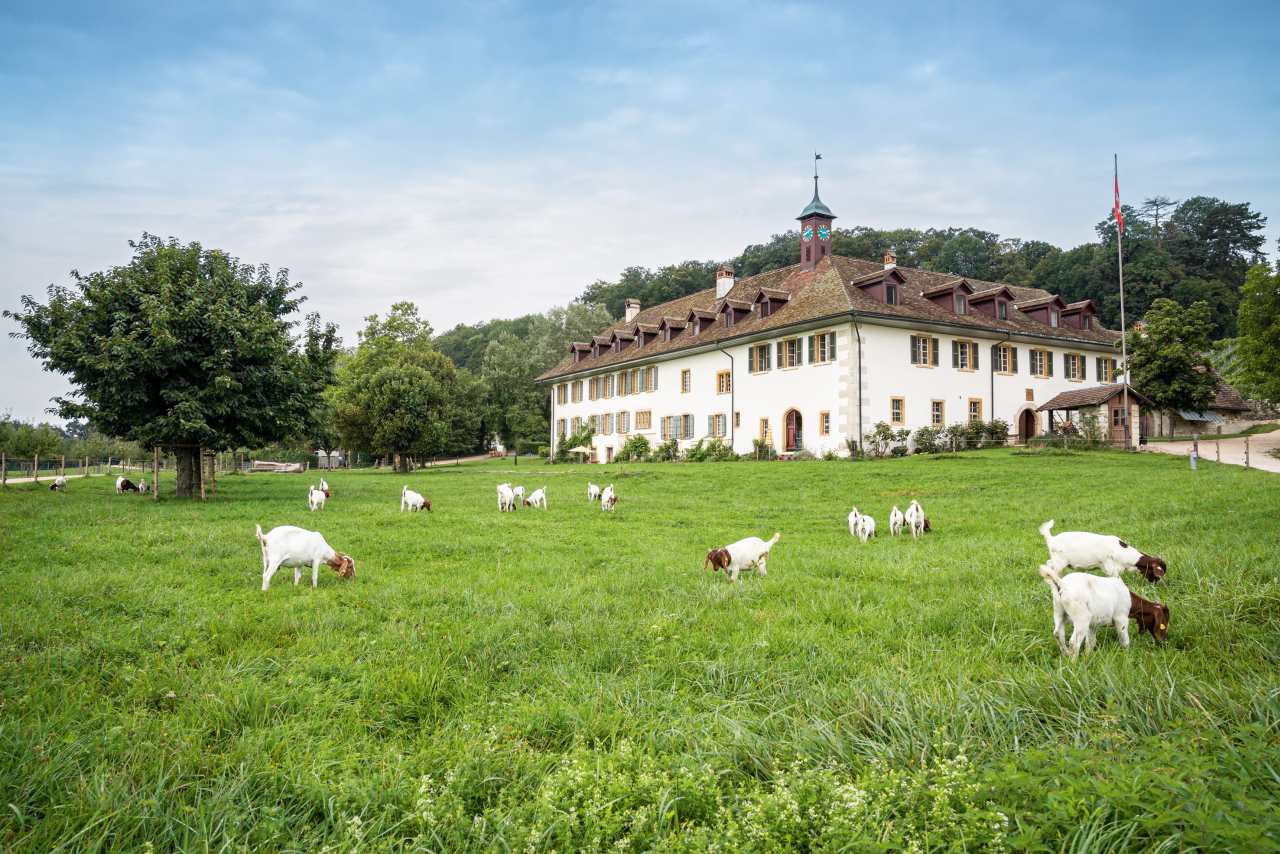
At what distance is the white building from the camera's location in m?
35.0

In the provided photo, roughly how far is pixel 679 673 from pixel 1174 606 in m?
4.51

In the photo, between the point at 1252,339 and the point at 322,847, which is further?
the point at 1252,339

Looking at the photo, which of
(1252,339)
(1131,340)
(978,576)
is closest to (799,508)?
(978,576)

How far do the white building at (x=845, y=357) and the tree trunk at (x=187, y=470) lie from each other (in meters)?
25.8

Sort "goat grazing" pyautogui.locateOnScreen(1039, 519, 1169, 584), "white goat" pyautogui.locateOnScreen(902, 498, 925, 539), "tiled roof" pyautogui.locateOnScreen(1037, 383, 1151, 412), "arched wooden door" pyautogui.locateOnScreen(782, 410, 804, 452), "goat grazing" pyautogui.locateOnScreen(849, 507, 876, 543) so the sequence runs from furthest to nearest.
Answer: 1. "tiled roof" pyautogui.locateOnScreen(1037, 383, 1151, 412)
2. "arched wooden door" pyautogui.locateOnScreen(782, 410, 804, 452)
3. "white goat" pyautogui.locateOnScreen(902, 498, 925, 539)
4. "goat grazing" pyautogui.locateOnScreen(849, 507, 876, 543)
5. "goat grazing" pyautogui.locateOnScreen(1039, 519, 1169, 584)

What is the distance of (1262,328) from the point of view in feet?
91.4

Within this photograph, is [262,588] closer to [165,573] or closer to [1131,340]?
[165,573]

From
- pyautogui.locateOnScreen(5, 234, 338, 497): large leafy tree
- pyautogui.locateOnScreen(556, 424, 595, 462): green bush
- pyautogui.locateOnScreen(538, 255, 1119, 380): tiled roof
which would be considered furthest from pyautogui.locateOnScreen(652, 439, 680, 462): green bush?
pyautogui.locateOnScreen(5, 234, 338, 497): large leafy tree

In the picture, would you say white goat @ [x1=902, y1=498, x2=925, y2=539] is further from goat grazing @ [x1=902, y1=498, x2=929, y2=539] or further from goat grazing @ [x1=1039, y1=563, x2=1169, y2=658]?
goat grazing @ [x1=1039, y1=563, x2=1169, y2=658]

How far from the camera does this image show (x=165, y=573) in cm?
903

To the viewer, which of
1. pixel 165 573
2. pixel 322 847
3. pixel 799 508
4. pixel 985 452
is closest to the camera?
pixel 322 847

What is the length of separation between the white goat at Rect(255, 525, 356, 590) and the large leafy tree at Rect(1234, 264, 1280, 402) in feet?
107

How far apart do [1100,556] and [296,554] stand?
9.16m

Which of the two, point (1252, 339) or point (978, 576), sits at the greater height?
point (1252, 339)
